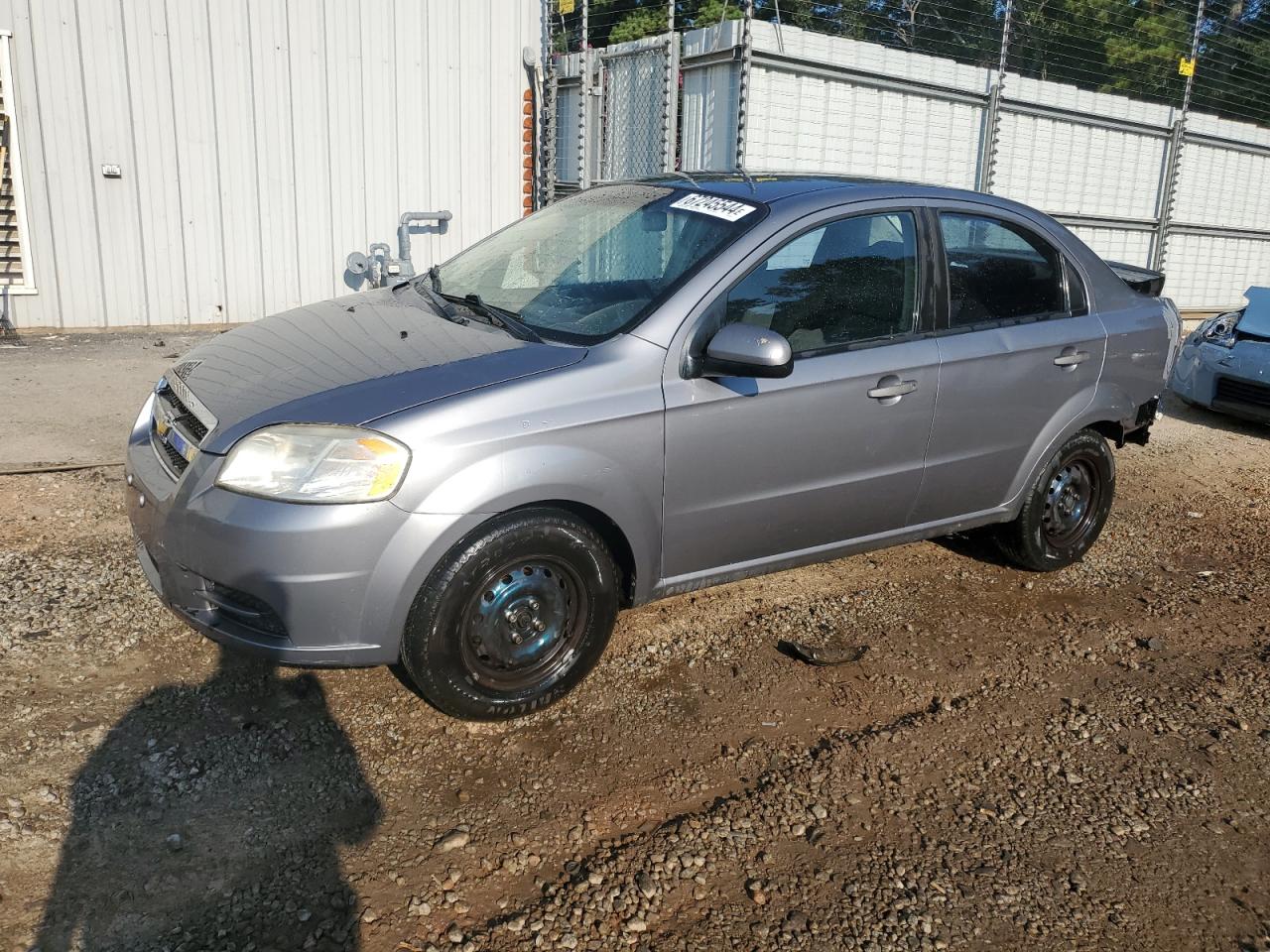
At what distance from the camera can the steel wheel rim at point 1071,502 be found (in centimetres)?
482

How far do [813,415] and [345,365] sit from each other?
161 centimetres

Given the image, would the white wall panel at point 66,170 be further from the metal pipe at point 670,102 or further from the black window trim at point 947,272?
the black window trim at point 947,272

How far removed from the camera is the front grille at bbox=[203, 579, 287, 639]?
120 inches

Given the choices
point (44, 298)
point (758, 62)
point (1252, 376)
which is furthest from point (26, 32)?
point (1252, 376)

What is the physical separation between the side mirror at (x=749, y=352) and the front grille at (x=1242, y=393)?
5843 millimetres

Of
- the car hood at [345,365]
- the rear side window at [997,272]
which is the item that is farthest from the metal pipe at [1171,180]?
the car hood at [345,365]

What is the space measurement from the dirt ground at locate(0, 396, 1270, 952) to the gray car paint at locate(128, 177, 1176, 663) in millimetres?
389

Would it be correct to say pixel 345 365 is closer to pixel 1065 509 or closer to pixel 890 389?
pixel 890 389

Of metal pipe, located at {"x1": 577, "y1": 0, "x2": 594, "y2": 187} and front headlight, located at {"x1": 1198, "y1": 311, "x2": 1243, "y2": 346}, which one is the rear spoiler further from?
metal pipe, located at {"x1": 577, "y1": 0, "x2": 594, "y2": 187}

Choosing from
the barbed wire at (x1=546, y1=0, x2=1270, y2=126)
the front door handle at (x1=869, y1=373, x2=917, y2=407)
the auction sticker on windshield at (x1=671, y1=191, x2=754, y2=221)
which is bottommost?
the front door handle at (x1=869, y1=373, x2=917, y2=407)

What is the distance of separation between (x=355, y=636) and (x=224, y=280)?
7.56 meters

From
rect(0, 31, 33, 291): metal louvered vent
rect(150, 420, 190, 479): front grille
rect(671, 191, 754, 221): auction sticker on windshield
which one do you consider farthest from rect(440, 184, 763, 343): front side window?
rect(0, 31, 33, 291): metal louvered vent

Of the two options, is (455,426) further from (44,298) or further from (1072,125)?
(1072,125)

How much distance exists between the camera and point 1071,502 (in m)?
4.91
